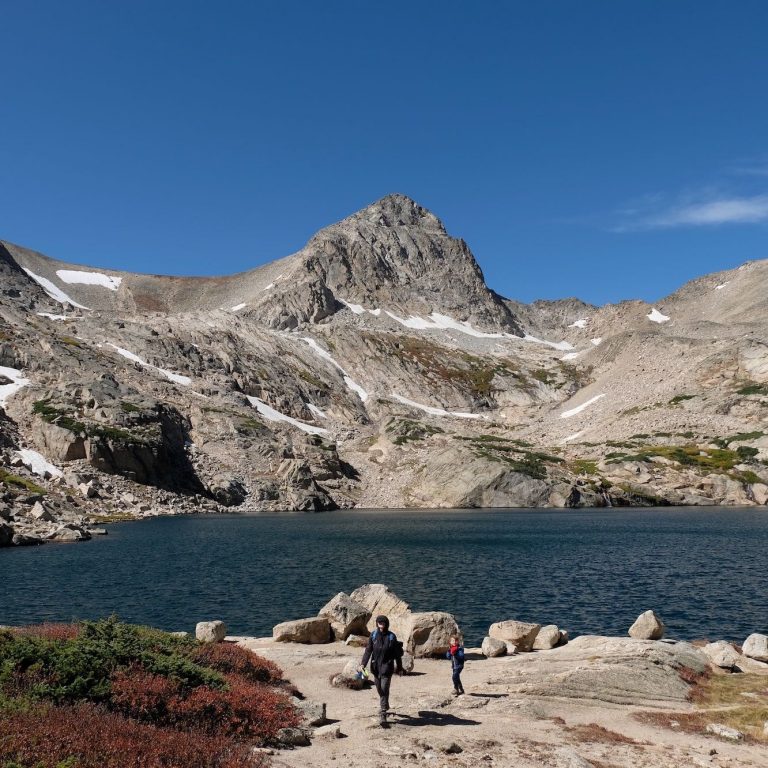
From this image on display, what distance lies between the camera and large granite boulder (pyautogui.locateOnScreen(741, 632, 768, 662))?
28.4 metres

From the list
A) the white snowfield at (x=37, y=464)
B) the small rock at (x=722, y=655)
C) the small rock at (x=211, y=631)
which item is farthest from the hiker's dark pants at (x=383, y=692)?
the white snowfield at (x=37, y=464)

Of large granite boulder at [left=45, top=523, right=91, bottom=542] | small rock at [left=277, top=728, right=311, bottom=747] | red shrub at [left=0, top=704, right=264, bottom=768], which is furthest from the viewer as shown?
large granite boulder at [left=45, top=523, right=91, bottom=542]

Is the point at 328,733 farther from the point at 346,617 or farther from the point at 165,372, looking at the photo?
the point at 165,372

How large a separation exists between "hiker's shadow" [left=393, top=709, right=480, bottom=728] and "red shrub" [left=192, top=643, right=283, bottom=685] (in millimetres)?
5235

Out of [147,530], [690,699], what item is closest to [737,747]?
[690,699]

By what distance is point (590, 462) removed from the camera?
16525cm

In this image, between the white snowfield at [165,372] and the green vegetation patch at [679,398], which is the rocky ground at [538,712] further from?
the green vegetation patch at [679,398]

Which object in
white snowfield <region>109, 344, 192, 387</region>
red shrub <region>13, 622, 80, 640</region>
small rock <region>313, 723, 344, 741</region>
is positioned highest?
white snowfield <region>109, 344, 192, 387</region>

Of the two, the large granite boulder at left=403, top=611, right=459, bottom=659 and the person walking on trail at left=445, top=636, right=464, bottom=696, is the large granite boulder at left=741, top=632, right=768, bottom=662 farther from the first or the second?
the person walking on trail at left=445, top=636, right=464, bottom=696

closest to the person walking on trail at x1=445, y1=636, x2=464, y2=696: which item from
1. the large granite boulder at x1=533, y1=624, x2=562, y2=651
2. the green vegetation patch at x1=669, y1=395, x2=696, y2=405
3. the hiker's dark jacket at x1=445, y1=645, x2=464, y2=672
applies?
the hiker's dark jacket at x1=445, y1=645, x2=464, y2=672

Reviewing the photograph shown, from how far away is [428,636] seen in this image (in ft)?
94.3

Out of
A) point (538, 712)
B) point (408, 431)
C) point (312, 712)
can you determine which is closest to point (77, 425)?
point (408, 431)

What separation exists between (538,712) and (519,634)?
9.64m

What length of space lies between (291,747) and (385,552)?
174 feet
